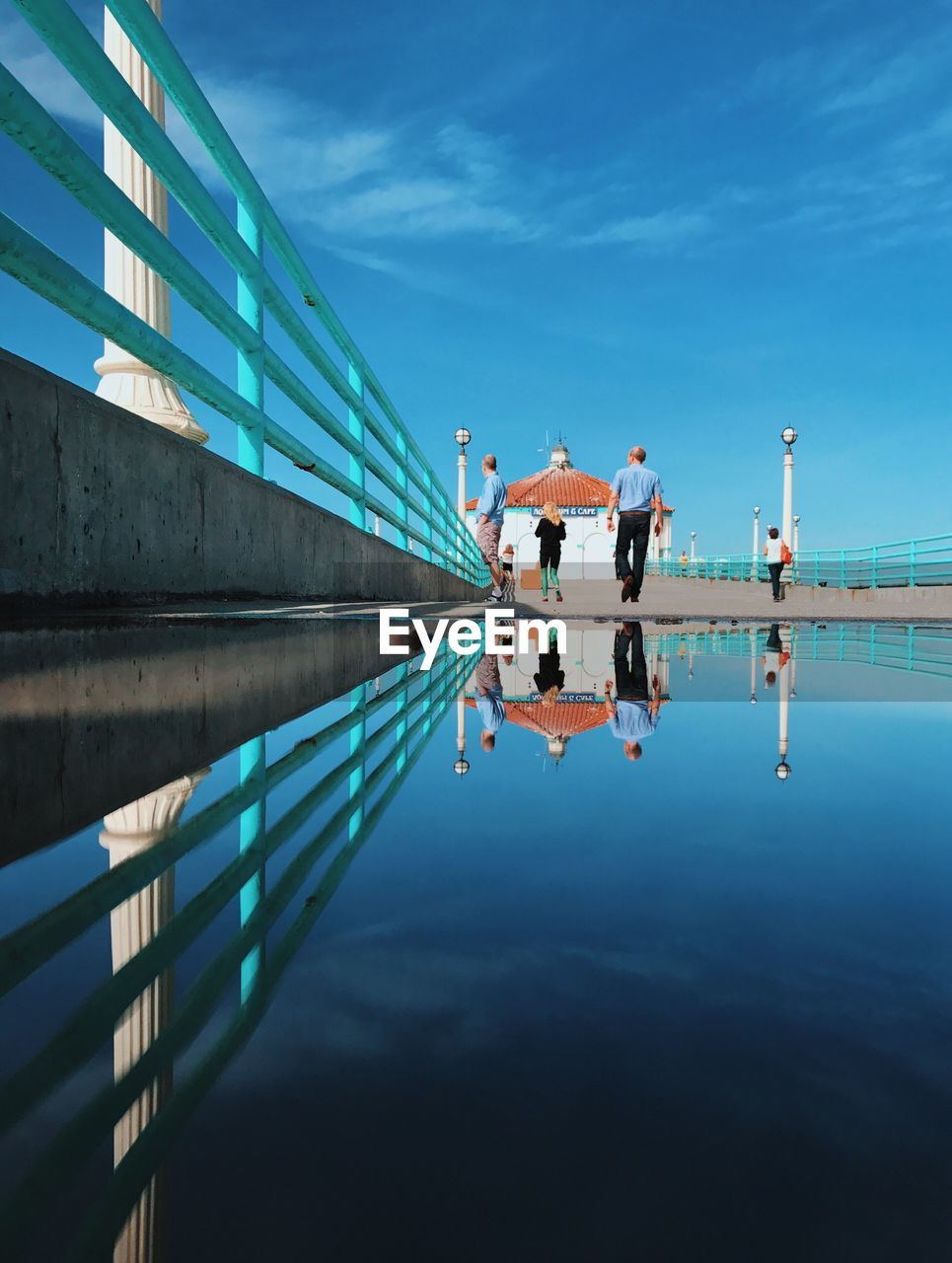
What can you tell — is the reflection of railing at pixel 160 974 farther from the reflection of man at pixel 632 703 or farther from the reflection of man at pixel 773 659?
the reflection of man at pixel 773 659

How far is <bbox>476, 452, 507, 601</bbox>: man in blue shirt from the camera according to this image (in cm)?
1139

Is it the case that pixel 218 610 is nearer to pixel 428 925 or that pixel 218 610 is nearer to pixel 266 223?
pixel 266 223

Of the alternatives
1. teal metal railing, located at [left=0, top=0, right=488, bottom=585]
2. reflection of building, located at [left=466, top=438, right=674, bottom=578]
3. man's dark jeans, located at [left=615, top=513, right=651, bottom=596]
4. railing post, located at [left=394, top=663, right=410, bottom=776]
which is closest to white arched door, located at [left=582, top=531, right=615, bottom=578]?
reflection of building, located at [left=466, top=438, right=674, bottom=578]

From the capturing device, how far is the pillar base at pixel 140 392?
23.0 ft

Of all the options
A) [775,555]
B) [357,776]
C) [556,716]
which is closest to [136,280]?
[556,716]

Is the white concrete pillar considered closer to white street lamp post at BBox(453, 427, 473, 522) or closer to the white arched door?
white street lamp post at BBox(453, 427, 473, 522)

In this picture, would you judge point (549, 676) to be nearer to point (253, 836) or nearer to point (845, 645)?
point (253, 836)

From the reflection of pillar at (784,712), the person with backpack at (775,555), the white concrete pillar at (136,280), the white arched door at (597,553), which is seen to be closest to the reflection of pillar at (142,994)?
the reflection of pillar at (784,712)

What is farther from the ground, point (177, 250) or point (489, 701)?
point (177, 250)

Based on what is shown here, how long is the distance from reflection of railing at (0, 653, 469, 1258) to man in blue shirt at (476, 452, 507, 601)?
1026cm

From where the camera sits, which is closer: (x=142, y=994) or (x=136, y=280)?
(x=142, y=994)

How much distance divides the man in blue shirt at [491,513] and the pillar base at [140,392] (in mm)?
4426

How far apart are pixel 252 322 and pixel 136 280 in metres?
4.68

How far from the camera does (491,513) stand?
12.1 metres
